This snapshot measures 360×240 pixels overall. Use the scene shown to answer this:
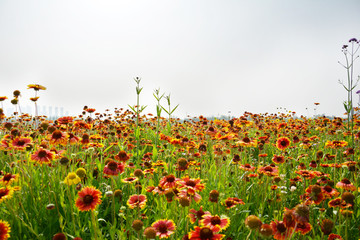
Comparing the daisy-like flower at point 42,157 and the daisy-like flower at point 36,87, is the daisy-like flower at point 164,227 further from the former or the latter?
the daisy-like flower at point 36,87

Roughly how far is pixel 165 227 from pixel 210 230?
30 cm

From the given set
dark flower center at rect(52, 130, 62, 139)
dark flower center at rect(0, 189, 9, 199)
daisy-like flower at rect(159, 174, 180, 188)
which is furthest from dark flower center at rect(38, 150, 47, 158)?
daisy-like flower at rect(159, 174, 180, 188)

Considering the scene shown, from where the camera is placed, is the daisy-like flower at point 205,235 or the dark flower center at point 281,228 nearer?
the daisy-like flower at point 205,235

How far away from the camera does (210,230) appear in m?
1.19

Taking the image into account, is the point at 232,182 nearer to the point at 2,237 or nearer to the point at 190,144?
the point at 190,144

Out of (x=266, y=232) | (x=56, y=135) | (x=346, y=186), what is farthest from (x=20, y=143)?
(x=346, y=186)

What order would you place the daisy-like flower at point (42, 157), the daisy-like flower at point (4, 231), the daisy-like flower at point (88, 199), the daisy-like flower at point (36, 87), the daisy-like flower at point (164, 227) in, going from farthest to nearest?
1. the daisy-like flower at point (36, 87)
2. the daisy-like flower at point (42, 157)
3. the daisy-like flower at point (88, 199)
4. the daisy-like flower at point (164, 227)
5. the daisy-like flower at point (4, 231)

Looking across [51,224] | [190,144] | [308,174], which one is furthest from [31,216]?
[308,174]

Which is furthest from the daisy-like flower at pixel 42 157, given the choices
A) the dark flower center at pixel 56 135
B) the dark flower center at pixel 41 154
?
the dark flower center at pixel 56 135

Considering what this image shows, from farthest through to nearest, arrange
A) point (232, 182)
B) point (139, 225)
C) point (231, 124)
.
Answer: point (231, 124), point (232, 182), point (139, 225)

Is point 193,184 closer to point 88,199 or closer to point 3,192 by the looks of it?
point 88,199

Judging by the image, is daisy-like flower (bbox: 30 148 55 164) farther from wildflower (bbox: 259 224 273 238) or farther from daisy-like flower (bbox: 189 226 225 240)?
wildflower (bbox: 259 224 273 238)

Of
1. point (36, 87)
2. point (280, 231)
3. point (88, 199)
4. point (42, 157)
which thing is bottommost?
point (280, 231)

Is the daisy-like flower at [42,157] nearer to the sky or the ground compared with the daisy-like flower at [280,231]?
nearer to the sky
